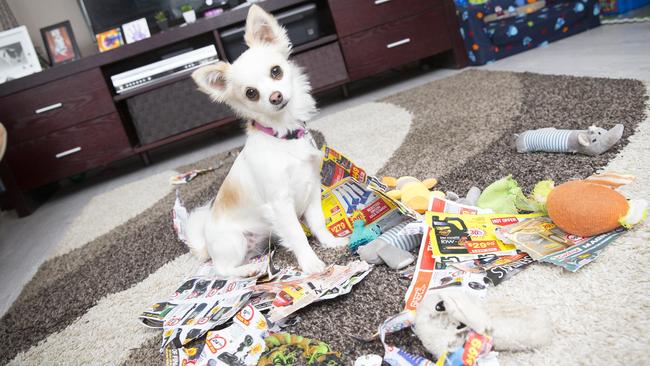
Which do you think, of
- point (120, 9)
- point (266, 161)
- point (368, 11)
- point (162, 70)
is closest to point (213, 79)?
point (266, 161)

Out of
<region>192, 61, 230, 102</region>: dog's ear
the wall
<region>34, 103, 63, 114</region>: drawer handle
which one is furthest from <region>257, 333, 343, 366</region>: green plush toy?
the wall

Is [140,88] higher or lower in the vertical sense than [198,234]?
higher

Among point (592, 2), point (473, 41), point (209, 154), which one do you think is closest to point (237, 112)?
point (209, 154)

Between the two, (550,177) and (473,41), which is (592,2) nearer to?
(473,41)

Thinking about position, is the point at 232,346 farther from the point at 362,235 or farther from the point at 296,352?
the point at 362,235

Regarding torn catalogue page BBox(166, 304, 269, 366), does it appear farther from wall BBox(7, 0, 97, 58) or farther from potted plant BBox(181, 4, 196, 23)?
wall BBox(7, 0, 97, 58)

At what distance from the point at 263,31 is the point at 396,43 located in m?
1.85

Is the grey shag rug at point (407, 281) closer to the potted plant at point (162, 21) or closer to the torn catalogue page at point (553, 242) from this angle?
the torn catalogue page at point (553, 242)

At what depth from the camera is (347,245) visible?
1152 mm

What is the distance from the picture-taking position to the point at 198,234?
1.33 m

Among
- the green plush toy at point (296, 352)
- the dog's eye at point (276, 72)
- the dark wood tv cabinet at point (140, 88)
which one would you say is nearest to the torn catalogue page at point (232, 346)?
the green plush toy at point (296, 352)

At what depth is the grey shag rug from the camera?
72cm

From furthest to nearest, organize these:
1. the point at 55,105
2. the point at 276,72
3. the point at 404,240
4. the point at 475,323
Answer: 1. the point at 55,105
2. the point at 276,72
3. the point at 404,240
4. the point at 475,323

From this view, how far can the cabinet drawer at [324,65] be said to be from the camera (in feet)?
9.15
